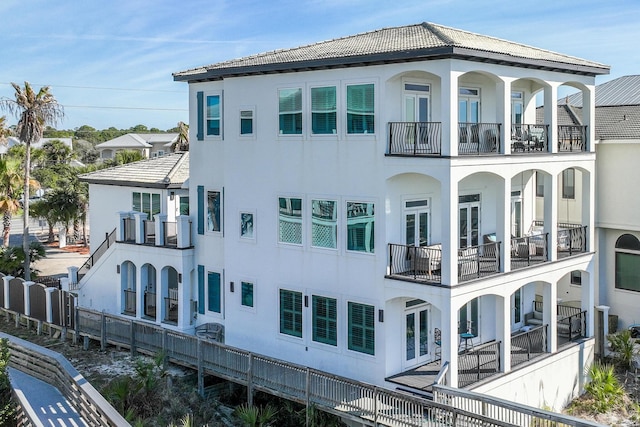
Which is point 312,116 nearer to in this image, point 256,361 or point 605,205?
point 256,361

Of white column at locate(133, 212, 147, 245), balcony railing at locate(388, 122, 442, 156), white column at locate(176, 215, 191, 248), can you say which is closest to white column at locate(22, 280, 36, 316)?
white column at locate(133, 212, 147, 245)

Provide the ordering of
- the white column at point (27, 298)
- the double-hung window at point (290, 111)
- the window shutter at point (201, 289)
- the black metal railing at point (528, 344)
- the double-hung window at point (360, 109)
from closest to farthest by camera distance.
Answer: the double-hung window at point (360, 109)
the double-hung window at point (290, 111)
the black metal railing at point (528, 344)
the window shutter at point (201, 289)
the white column at point (27, 298)

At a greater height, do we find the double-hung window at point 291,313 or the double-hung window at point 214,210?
the double-hung window at point 214,210

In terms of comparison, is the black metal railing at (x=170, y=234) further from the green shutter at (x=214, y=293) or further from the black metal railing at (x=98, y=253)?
the black metal railing at (x=98, y=253)

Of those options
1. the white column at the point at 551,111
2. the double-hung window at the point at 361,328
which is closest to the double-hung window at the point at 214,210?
the double-hung window at the point at 361,328

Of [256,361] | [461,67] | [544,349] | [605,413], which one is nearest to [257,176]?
[256,361]

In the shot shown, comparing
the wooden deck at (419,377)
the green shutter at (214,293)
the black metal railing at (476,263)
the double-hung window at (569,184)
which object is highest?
the double-hung window at (569,184)

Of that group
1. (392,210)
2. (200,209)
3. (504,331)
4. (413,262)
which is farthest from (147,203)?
(504,331)
